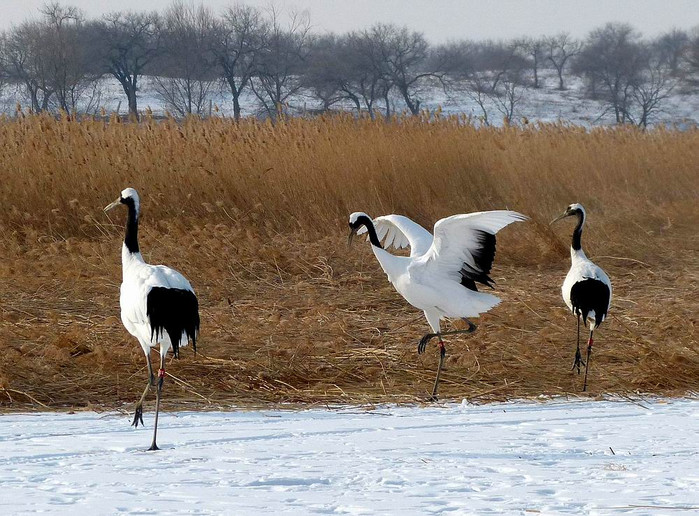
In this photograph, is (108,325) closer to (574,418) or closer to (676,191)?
(574,418)

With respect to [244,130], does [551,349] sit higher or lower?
lower

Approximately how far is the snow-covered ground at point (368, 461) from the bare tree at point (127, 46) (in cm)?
3916

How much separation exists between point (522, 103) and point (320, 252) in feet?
150

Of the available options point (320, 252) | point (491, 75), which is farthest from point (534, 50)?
point (320, 252)

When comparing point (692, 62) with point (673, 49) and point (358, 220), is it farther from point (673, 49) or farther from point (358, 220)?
point (358, 220)

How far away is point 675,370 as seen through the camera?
5.86 m

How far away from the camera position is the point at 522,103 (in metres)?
53.8

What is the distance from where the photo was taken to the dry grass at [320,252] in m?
6.02

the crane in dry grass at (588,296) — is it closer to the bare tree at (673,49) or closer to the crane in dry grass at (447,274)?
the crane in dry grass at (447,274)

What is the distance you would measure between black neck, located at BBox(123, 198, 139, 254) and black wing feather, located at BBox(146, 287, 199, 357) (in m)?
0.72

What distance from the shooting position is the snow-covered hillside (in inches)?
1800

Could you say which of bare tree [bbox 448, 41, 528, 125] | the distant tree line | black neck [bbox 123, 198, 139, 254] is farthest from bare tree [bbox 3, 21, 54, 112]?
black neck [bbox 123, 198, 139, 254]

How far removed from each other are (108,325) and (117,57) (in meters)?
41.1

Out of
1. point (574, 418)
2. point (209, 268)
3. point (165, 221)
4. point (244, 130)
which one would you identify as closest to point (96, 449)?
point (574, 418)
